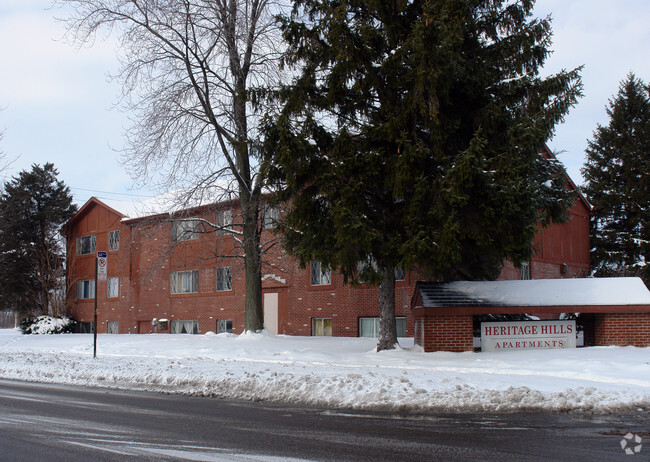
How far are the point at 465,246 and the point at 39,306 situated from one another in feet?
112

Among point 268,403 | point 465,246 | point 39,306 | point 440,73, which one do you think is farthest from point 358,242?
point 39,306

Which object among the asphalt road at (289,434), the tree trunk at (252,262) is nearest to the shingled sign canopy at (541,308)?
the asphalt road at (289,434)

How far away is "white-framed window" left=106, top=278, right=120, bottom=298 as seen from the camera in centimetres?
3847

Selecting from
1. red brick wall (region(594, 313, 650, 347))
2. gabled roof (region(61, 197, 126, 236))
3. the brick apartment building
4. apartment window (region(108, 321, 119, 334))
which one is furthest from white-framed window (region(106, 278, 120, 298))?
red brick wall (region(594, 313, 650, 347))

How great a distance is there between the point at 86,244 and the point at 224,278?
46.3 feet

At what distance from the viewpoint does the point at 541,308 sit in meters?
15.6

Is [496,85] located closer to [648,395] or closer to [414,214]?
[414,214]

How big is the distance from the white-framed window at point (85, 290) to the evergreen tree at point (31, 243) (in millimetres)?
1318

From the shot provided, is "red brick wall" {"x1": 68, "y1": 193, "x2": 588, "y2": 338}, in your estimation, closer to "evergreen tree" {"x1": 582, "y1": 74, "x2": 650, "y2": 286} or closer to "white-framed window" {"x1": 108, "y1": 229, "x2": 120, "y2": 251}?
"white-framed window" {"x1": 108, "y1": 229, "x2": 120, "y2": 251}

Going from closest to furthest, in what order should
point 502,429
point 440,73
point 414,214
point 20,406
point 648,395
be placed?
point 502,429, point 648,395, point 20,406, point 440,73, point 414,214

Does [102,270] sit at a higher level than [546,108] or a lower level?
lower

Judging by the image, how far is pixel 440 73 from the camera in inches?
555

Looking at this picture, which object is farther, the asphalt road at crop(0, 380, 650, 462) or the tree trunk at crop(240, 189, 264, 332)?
the tree trunk at crop(240, 189, 264, 332)

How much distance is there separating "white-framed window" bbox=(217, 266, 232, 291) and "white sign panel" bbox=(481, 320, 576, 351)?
18355mm
